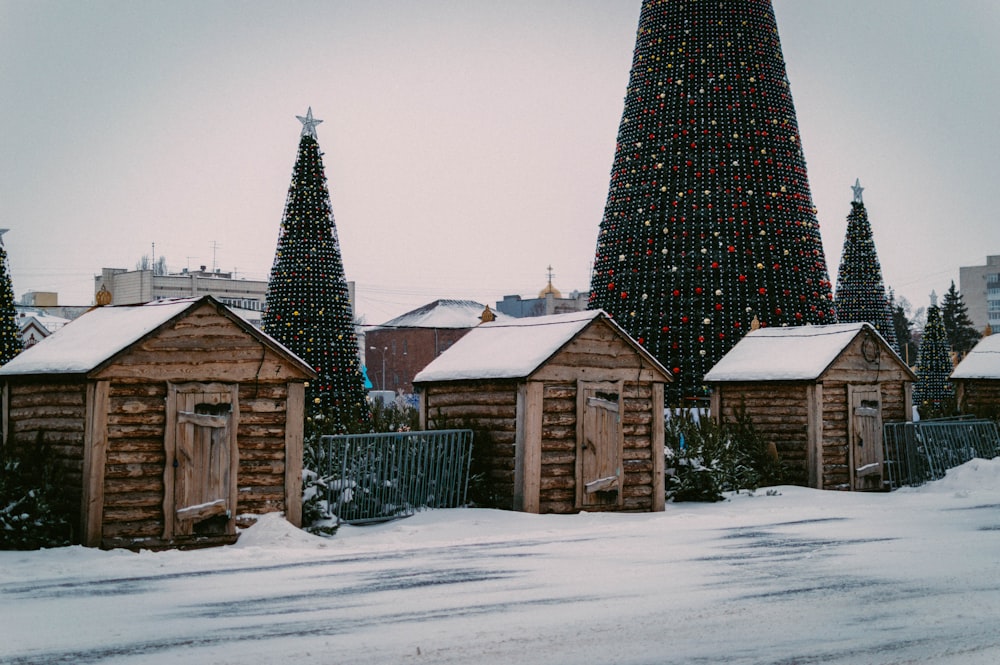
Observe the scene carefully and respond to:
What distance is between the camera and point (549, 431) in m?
17.2

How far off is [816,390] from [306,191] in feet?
38.1

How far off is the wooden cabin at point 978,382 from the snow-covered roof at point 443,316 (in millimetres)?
54583

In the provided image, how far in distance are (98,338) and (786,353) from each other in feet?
44.2

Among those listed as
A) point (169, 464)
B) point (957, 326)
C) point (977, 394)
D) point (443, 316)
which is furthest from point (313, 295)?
point (443, 316)

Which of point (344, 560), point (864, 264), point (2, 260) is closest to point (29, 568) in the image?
point (344, 560)

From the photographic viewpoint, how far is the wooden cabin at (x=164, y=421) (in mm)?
13250

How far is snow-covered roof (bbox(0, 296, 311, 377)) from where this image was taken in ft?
44.1

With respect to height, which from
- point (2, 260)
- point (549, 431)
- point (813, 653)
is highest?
point (2, 260)

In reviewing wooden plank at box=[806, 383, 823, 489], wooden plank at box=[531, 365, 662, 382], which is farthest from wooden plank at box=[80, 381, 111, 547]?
wooden plank at box=[806, 383, 823, 489]

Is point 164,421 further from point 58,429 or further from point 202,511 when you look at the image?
point 58,429

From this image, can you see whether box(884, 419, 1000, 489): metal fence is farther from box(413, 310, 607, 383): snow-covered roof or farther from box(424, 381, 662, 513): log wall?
box(413, 310, 607, 383): snow-covered roof

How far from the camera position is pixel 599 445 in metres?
17.7

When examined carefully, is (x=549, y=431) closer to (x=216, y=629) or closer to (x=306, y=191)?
(x=216, y=629)

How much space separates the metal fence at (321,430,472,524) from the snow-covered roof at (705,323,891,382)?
7.13 m
